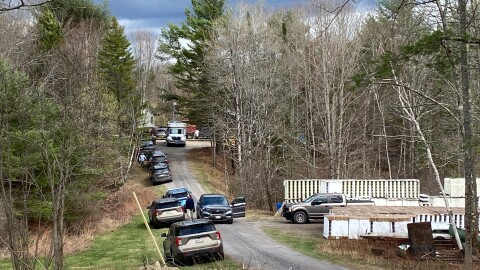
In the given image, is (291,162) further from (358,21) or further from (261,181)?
(358,21)

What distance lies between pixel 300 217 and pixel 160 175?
1955 cm

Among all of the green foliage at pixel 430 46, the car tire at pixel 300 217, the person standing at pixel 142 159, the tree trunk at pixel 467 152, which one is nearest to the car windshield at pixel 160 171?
the person standing at pixel 142 159

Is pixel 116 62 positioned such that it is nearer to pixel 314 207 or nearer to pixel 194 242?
pixel 314 207

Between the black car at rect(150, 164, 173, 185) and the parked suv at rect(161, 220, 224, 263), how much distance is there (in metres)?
28.2

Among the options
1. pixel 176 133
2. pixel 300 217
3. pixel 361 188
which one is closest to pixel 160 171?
pixel 361 188

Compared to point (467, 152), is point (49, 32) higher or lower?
higher

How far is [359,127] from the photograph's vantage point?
43844 millimetres

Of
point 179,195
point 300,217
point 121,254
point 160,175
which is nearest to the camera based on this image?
point 121,254

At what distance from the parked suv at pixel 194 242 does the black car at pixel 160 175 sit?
28.2 metres

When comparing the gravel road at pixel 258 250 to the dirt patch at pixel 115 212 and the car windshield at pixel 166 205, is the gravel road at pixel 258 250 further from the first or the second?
the dirt patch at pixel 115 212

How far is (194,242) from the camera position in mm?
16234

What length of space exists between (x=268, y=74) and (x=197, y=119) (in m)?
15.1

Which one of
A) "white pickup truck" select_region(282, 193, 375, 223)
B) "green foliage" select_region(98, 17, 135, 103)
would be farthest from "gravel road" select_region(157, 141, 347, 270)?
"green foliage" select_region(98, 17, 135, 103)

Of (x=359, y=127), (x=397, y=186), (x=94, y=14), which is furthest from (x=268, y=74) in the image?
(x=94, y=14)
